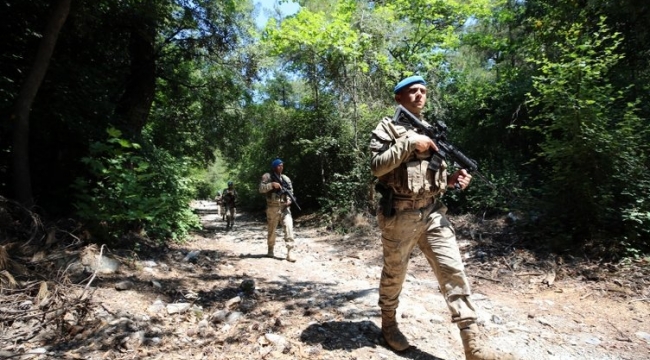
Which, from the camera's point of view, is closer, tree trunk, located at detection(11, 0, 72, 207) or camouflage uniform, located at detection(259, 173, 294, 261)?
tree trunk, located at detection(11, 0, 72, 207)

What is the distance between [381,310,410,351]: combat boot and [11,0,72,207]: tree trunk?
477cm

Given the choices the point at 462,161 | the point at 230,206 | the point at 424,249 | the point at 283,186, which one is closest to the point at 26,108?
the point at 283,186

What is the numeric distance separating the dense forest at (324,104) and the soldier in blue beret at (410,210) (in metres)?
1.52

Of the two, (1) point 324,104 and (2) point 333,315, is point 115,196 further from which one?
(1) point 324,104

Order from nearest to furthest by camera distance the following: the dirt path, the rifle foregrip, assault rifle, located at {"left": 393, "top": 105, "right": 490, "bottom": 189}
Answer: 1. assault rifle, located at {"left": 393, "top": 105, "right": 490, "bottom": 189}
2. the dirt path
3. the rifle foregrip

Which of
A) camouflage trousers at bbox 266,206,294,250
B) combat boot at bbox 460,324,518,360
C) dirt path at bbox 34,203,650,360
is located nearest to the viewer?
combat boot at bbox 460,324,518,360

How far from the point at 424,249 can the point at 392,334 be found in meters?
0.74

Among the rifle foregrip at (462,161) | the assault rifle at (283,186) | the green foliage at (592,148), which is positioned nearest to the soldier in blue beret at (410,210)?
the rifle foregrip at (462,161)

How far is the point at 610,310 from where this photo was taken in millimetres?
3891

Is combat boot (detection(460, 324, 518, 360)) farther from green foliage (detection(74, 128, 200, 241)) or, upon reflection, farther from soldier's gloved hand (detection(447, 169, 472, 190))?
green foliage (detection(74, 128, 200, 241))

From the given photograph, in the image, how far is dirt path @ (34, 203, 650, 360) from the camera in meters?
2.85

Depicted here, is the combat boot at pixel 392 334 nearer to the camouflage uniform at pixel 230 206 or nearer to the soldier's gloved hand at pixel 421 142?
the soldier's gloved hand at pixel 421 142

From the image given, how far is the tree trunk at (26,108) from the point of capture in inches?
181

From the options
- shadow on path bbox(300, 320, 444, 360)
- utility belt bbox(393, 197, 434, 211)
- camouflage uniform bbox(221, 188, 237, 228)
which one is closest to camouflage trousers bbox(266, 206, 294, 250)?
shadow on path bbox(300, 320, 444, 360)
